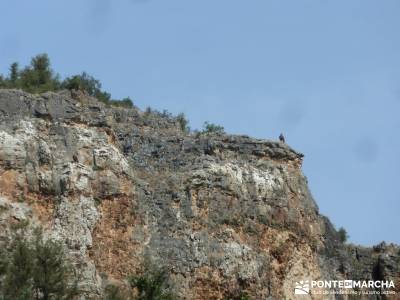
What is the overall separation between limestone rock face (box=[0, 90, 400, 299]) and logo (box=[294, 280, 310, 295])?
159mm

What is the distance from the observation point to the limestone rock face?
3017 cm

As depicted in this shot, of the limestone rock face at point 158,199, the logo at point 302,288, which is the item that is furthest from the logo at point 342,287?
the limestone rock face at point 158,199

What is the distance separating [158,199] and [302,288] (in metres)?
5.44

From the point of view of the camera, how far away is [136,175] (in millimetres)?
33188

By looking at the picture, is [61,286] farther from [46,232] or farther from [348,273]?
[348,273]

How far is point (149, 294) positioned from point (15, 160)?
561 centimetres

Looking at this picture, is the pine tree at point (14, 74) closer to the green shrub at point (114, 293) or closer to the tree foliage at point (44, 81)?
the tree foliage at point (44, 81)

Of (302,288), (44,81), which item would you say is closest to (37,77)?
(44,81)

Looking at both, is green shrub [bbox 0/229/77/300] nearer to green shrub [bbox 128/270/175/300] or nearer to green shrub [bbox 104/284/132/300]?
green shrub [bbox 104/284/132/300]

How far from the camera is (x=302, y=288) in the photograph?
33.8m

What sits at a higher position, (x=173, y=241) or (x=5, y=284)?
(x=173, y=241)

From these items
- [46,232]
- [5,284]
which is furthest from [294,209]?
[5,284]

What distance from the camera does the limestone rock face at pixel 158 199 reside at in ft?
99.0

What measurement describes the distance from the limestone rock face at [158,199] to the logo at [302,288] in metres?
0.16
